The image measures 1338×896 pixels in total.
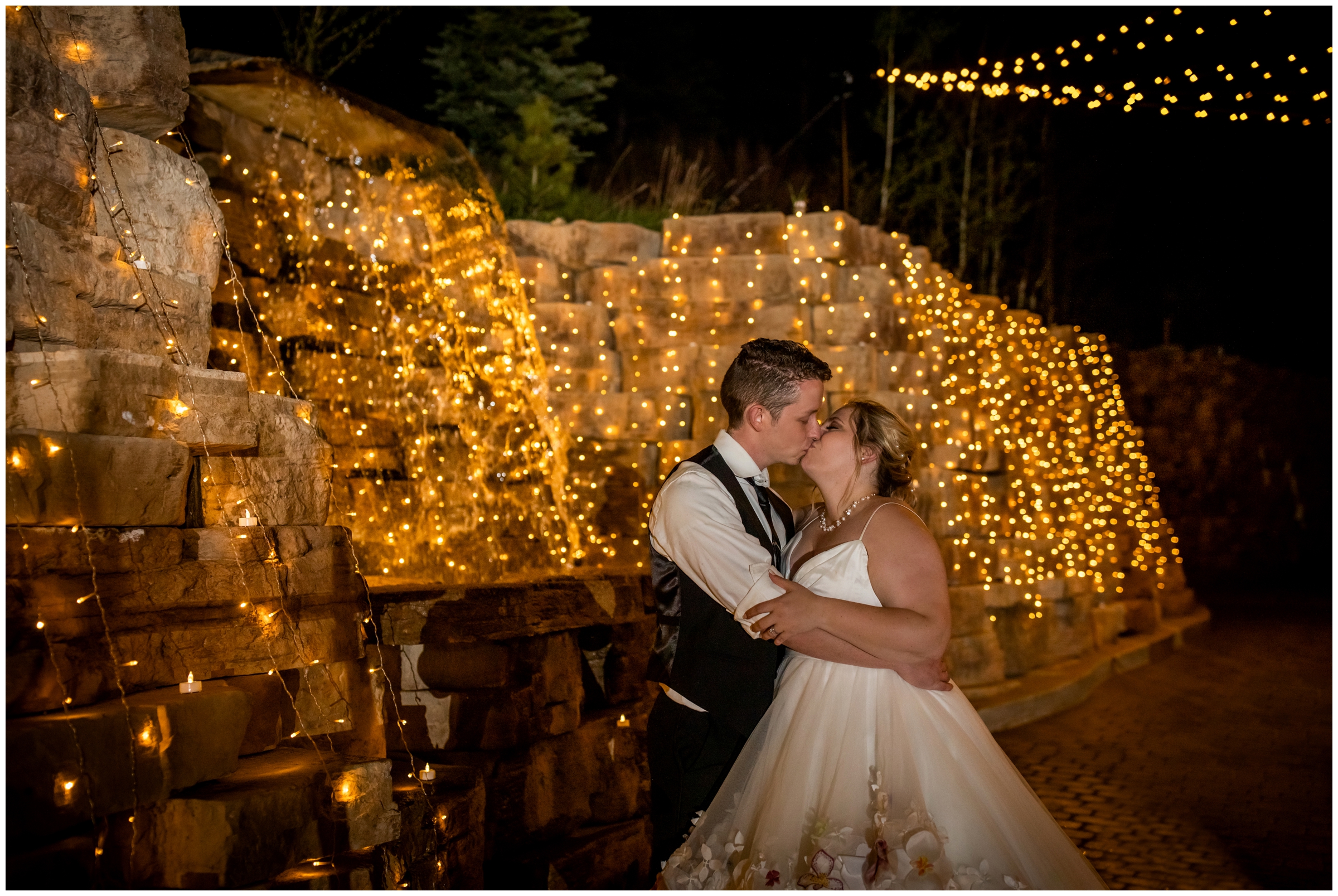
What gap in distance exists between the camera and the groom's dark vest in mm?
2492

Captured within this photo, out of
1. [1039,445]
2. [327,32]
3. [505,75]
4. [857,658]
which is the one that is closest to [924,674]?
[857,658]

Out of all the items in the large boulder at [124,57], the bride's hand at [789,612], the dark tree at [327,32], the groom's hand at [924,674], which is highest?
the dark tree at [327,32]

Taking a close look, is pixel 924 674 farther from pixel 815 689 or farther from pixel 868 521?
pixel 868 521

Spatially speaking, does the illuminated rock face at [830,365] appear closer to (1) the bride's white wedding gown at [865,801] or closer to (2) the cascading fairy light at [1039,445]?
(2) the cascading fairy light at [1039,445]

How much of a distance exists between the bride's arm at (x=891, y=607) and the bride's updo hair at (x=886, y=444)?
0.53ft

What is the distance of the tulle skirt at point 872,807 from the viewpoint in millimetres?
2182

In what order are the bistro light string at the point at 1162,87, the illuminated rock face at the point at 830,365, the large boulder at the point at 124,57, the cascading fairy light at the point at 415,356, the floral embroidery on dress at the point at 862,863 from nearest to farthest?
the floral embroidery on dress at the point at 862,863 → the large boulder at the point at 124,57 → the cascading fairy light at the point at 415,356 → the bistro light string at the point at 1162,87 → the illuminated rock face at the point at 830,365

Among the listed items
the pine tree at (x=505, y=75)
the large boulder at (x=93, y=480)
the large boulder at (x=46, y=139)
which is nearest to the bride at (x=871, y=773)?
the large boulder at (x=93, y=480)

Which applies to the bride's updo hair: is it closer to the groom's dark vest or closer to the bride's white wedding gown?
the bride's white wedding gown

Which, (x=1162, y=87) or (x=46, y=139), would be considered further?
(x=1162, y=87)

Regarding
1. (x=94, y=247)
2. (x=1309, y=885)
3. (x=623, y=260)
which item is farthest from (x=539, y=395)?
(x=1309, y=885)

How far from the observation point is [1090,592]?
862 centimetres

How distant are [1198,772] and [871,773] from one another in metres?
4.17

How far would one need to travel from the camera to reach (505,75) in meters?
11.6
